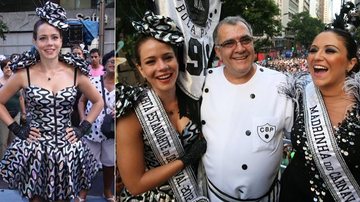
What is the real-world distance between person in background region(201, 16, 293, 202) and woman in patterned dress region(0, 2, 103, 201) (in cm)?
50

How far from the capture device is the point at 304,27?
1575 mm

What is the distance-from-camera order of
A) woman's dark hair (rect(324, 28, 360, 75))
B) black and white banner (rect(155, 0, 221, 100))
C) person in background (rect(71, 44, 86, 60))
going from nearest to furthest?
woman's dark hair (rect(324, 28, 360, 75)), black and white banner (rect(155, 0, 221, 100)), person in background (rect(71, 44, 86, 60))

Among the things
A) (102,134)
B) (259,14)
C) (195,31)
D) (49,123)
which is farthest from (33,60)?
(259,14)

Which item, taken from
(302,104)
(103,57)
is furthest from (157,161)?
(302,104)

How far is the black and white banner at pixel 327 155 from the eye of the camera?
1.39 m

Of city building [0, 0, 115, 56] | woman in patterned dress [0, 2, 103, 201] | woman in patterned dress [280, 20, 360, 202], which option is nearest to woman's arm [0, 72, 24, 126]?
woman in patterned dress [0, 2, 103, 201]

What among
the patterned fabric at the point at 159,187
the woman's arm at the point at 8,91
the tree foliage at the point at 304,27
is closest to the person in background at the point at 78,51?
the woman's arm at the point at 8,91

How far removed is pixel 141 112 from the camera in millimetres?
1433

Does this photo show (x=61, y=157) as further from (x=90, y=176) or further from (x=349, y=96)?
(x=349, y=96)

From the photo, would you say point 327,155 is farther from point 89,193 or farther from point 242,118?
point 89,193

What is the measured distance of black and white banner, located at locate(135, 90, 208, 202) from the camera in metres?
1.44

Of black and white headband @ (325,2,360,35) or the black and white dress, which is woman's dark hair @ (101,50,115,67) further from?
black and white headband @ (325,2,360,35)

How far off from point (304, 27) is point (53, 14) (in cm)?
104

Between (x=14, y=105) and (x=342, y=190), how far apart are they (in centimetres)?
135
